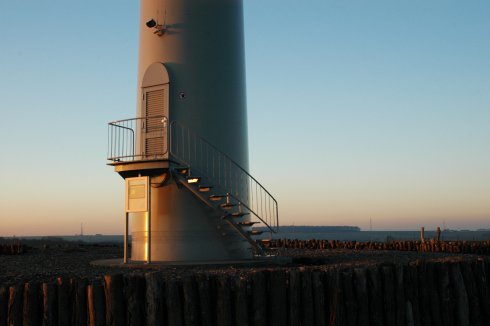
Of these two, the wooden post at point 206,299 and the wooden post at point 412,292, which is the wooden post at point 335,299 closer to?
the wooden post at point 412,292

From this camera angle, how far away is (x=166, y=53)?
1650 cm

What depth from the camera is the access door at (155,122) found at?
16203mm

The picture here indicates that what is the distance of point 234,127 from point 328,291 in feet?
29.7

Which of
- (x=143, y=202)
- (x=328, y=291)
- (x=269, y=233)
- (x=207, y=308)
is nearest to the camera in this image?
(x=207, y=308)

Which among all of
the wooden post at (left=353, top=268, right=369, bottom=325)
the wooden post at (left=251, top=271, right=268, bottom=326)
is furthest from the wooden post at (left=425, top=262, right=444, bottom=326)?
the wooden post at (left=251, top=271, right=268, bottom=326)

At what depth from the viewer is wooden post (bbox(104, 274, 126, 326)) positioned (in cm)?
757

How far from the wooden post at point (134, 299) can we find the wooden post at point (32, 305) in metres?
1.25

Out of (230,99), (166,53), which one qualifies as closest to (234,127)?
(230,99)

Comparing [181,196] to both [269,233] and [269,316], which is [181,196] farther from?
[269,316]

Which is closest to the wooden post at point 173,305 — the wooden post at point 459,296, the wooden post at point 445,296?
the wooden post at point 445,296

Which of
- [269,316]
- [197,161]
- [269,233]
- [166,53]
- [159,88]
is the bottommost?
[269,316]

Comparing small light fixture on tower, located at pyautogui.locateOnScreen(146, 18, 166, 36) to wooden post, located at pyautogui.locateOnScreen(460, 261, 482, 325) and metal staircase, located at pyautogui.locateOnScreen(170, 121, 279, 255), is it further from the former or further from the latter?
wooden post, located at pyautogui.locateOnScreen(460, 261, 482, 325)

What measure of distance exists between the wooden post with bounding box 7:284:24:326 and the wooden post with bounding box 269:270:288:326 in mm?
3484

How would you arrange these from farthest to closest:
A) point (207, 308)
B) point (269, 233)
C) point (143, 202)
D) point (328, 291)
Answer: point (269, 233)
point (143, 202)
point (328, 291)
point (207, 308)
